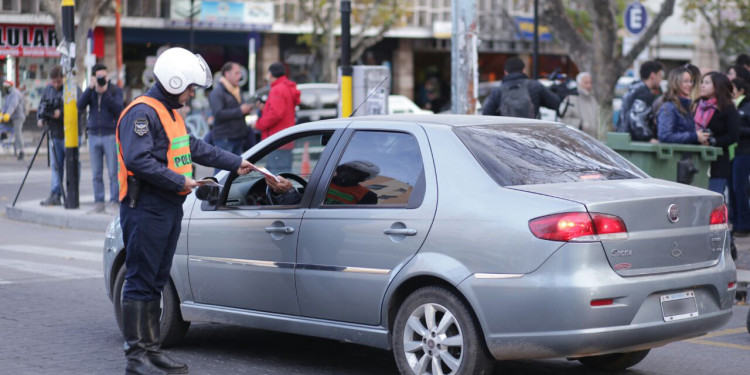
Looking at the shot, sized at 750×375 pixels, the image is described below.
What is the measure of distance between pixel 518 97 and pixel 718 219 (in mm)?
6691

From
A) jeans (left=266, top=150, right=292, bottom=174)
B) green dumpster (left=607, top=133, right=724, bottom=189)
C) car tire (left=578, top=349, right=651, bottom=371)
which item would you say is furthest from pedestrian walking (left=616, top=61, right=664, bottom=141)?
car tire (left=578, top=349, right=651, bottom=371)

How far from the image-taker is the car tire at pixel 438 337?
618cm

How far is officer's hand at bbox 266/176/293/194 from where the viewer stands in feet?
23.9

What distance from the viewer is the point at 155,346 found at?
23.0 ft

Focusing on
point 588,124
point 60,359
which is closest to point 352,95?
point 588,124

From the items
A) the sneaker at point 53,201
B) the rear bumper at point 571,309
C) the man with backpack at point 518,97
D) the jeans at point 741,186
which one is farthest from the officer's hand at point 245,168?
the sneaker at point 53,201

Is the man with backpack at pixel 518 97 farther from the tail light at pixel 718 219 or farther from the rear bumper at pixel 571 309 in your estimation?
the rear bumper at pixel 571 309

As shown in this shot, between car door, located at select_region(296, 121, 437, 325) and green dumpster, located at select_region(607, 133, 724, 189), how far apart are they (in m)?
5.82

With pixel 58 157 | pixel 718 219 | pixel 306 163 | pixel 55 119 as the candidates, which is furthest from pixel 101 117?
pixel 718 219

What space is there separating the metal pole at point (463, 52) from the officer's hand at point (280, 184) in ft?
21.1

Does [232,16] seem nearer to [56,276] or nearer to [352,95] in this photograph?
[352,95]

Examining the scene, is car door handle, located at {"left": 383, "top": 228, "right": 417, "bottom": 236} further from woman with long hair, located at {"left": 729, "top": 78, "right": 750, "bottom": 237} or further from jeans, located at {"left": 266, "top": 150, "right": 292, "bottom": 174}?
woman with long hair, located at {"left": 729, "top": 78, "right": 750, "bottom": 237}

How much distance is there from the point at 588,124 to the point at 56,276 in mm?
7839

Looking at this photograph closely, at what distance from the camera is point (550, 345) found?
599 cm
